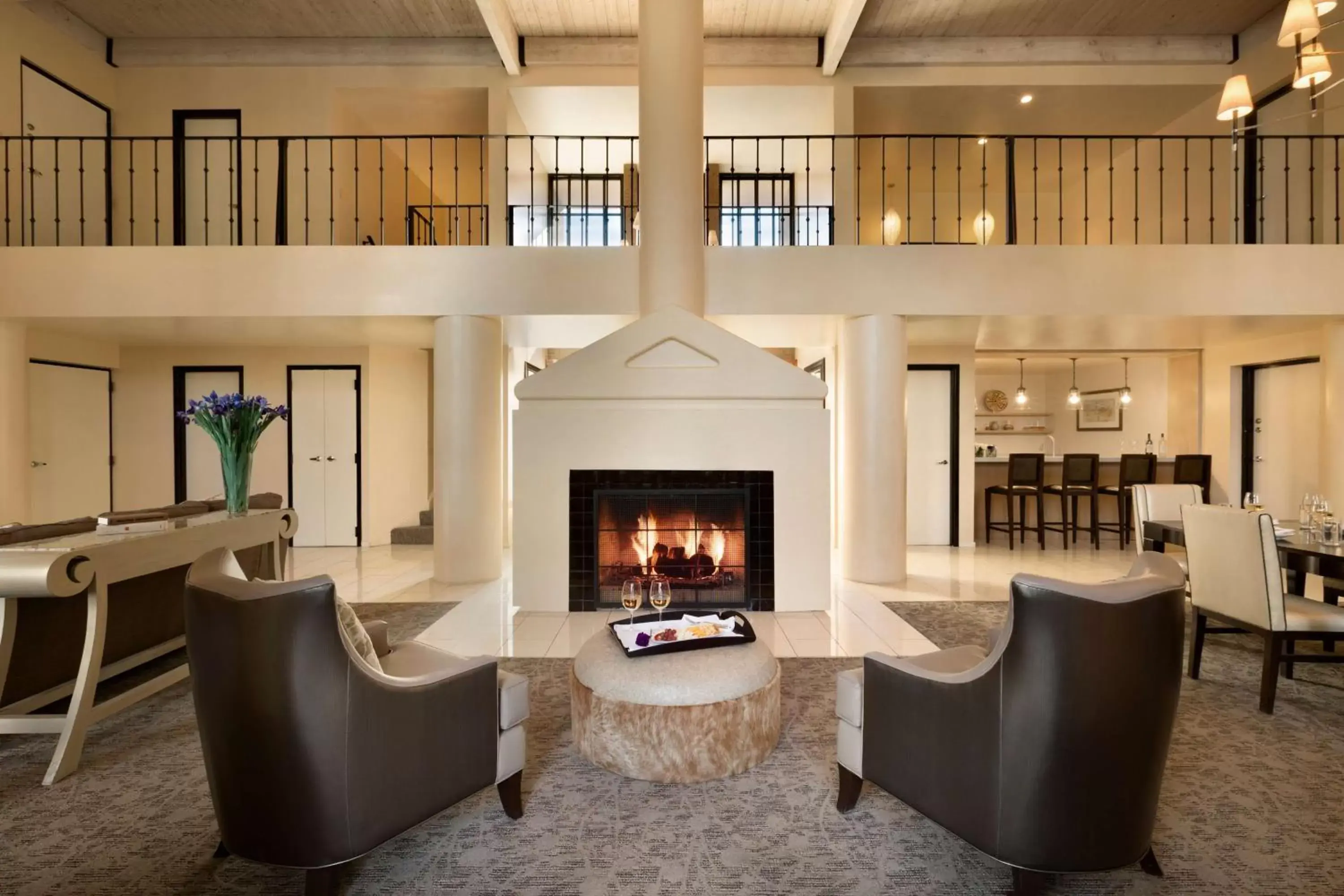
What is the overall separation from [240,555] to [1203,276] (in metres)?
7.68

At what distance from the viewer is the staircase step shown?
24.7ft

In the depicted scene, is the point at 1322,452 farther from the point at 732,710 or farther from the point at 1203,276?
the point at 732,710

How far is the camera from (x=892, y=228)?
852cm

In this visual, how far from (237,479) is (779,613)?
3.60 metres

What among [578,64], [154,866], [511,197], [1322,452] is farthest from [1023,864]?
[511,197]

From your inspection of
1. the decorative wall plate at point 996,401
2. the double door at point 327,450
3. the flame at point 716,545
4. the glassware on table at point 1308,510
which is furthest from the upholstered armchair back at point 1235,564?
the decorative wall plate at point 996,401

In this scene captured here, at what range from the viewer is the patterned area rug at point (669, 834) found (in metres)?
1.85

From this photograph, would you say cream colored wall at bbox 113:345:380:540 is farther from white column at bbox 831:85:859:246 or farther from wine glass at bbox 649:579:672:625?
wine glass at bbox 649:579:672:625

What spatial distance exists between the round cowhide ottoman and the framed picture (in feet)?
33.0

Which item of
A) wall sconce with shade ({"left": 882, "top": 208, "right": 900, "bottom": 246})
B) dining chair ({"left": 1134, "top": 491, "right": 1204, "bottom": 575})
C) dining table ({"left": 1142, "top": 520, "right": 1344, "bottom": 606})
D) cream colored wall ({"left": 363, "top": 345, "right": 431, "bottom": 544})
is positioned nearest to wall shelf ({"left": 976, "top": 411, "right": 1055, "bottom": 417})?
wall sconce with shade ({"left": 882, "top": 208, "right": 900, "bottom": 246})

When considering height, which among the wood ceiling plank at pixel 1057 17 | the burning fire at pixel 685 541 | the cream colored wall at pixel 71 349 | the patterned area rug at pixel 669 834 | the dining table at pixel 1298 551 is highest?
the wood ceiling plank at pixel 1057 17

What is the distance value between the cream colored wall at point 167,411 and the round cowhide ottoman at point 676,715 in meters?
6.16

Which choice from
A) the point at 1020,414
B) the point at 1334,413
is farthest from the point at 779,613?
the point at 1020,414

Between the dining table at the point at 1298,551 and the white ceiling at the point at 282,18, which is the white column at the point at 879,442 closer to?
the dining table at the point at 1298,551
